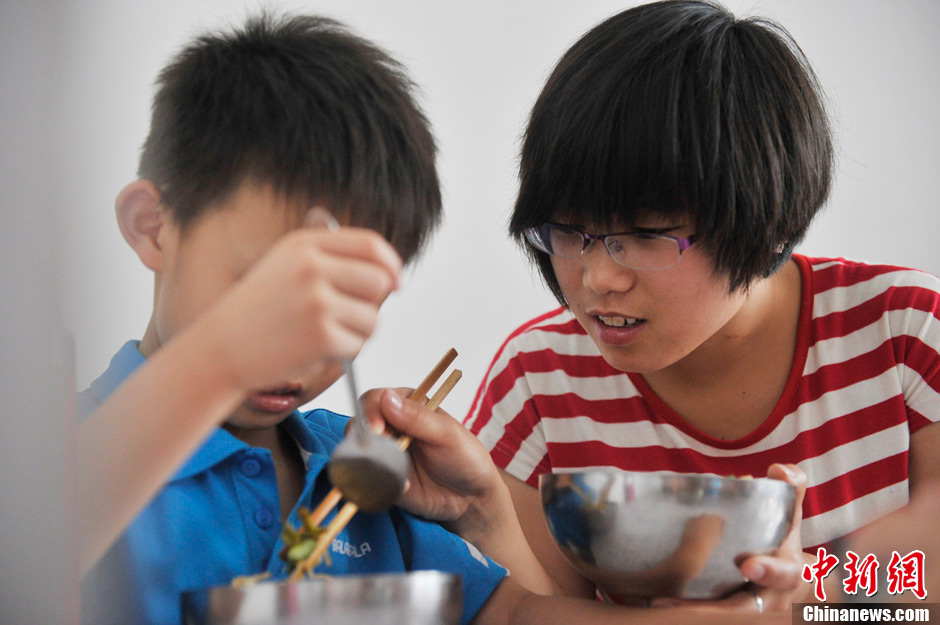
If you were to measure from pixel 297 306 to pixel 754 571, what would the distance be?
0.35 m

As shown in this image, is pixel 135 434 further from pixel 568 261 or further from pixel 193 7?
pixel 568 261

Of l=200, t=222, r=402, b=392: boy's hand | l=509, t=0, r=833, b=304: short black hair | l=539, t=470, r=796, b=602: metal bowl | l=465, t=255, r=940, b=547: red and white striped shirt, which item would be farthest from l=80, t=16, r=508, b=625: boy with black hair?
l=465, t=255, r=940, b=547: red and white striped shirt

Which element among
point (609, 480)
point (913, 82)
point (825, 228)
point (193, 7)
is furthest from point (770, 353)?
point (193, 7)

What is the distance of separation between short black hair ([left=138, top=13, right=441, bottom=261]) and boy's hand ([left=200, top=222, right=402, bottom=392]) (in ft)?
0.30

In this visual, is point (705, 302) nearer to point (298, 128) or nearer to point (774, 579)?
point (774, 579)

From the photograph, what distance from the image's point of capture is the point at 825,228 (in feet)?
3.73

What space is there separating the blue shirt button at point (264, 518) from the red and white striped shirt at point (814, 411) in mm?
571

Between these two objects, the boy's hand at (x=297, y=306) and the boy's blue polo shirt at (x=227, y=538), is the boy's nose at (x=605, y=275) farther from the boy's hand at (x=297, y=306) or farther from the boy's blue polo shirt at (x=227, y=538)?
the boy's hand at (x=297, y=306)

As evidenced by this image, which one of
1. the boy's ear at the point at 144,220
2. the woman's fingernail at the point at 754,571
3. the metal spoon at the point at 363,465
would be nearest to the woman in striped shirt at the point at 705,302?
the woman's fingernail at the point at 754,571

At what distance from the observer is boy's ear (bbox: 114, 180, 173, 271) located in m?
0.56

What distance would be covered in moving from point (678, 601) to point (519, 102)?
1.40ft

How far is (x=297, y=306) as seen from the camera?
50cm

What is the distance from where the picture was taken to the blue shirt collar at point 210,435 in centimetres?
54

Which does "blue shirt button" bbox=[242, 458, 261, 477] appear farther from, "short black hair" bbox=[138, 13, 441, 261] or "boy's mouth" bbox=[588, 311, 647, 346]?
"boy's mouth" bbox=[588, 311, 647, 346]
